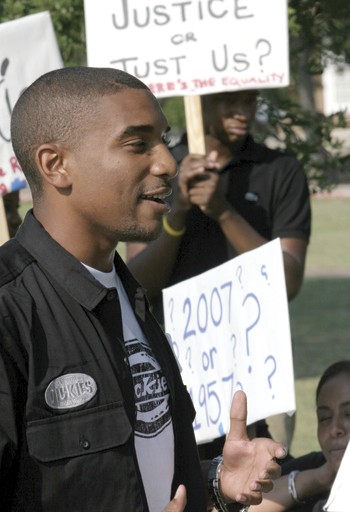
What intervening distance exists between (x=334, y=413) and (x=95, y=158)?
1.97 meters

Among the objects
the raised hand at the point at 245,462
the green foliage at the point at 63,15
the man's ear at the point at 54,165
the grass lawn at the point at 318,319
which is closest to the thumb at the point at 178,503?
the raised hand at the point at 245,462

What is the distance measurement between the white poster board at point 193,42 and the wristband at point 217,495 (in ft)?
7.45

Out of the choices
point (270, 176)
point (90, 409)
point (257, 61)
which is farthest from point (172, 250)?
point (90, 409)

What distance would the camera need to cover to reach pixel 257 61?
4.83 meters

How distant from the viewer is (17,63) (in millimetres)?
4789

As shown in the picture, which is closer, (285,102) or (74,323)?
(74,323)

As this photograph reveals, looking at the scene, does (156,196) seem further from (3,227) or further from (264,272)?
(3,227)

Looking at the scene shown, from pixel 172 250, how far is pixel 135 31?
89 cm

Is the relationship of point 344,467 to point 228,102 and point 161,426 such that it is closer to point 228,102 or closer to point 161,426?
point 161,426

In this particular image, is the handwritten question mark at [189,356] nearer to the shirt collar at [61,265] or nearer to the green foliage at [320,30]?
the shirt collar at [61,265]

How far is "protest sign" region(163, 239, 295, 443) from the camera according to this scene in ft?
13.3

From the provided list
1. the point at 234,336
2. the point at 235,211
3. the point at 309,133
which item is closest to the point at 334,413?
the point at 234,336

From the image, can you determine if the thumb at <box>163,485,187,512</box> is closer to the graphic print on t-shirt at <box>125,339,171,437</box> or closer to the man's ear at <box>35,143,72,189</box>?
the graphic print on t-shirt at <box>125,339,171,437</box>

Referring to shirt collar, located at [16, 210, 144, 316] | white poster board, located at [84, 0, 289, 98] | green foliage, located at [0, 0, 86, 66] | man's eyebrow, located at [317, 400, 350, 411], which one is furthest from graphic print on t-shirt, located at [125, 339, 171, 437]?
green foliage, located at [0, 0, 86, 66]
